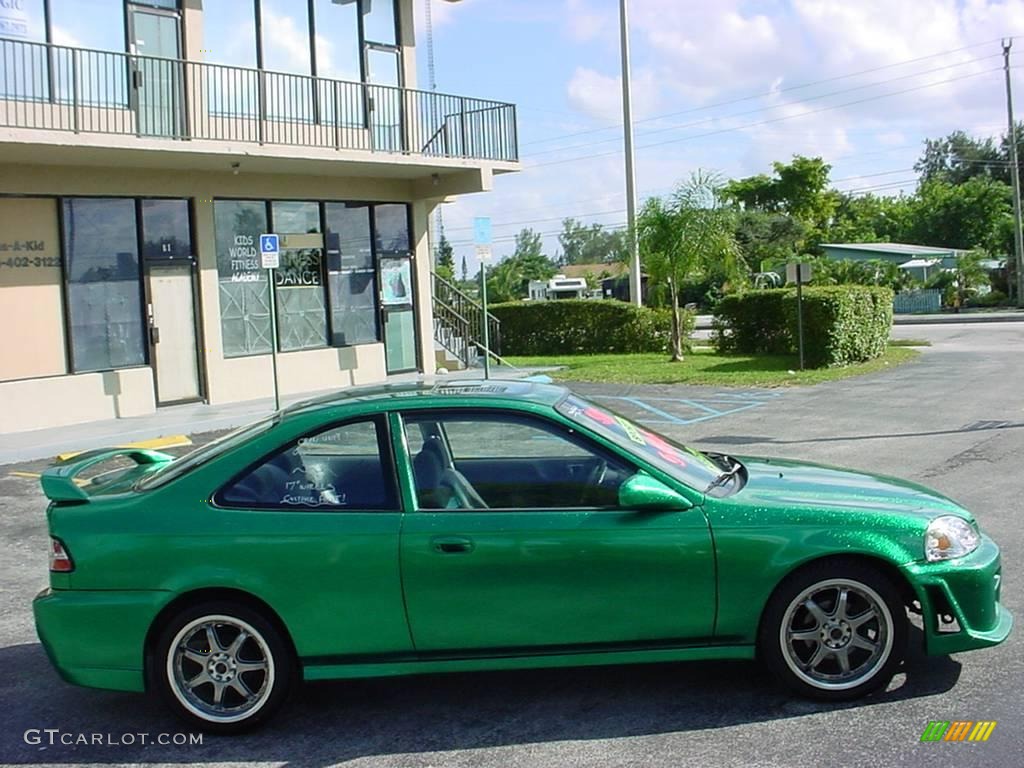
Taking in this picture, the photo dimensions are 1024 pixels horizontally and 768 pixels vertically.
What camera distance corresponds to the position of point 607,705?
5.09 meters

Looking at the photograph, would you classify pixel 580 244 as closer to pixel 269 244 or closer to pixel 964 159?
pixel 964 159

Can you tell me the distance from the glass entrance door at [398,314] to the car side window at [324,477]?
15790 millimetres

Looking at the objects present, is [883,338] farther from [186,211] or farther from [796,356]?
[186,211]

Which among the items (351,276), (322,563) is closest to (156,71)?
(351,276)

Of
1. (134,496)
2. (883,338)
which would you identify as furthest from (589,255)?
(134,496)

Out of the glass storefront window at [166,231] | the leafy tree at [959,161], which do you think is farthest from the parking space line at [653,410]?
the leafy tree at [959,161]

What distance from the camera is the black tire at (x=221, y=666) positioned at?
488 centimetres

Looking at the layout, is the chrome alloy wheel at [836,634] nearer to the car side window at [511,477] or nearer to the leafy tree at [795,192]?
the car side window at [511,477]

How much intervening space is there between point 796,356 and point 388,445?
2067 cm

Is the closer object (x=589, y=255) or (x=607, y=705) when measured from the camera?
(x=607, y=705)

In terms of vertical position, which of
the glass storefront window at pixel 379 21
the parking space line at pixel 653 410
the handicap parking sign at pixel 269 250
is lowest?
the parking space line at pixel 653 410

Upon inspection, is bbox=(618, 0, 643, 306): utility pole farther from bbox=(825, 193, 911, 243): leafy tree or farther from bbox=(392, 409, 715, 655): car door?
bbox=(825, 193, 911, 243): leafy tree

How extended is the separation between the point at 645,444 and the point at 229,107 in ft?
45.5

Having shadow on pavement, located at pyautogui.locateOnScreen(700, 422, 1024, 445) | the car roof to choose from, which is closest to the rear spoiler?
the car roof
